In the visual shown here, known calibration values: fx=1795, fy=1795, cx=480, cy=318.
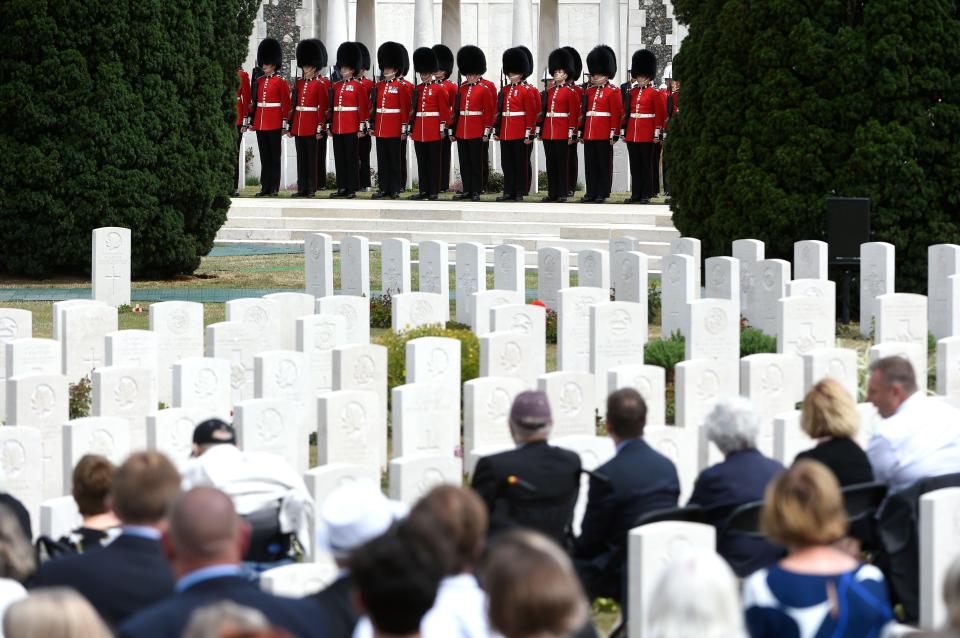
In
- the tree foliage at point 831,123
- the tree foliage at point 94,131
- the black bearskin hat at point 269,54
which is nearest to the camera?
the tree foliage at point 831,123

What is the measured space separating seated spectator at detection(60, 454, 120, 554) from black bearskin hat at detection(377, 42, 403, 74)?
1784cm

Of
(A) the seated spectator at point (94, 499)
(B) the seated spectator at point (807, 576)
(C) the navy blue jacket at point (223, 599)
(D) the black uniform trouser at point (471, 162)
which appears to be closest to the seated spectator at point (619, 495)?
(B) the seated spectator at point (807, 576)

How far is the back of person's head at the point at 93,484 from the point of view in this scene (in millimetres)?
5223

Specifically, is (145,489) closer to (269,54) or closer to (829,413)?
(829,413)

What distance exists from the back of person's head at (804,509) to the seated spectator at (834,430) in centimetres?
153

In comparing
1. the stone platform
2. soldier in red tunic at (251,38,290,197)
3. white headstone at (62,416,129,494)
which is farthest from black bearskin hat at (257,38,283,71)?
white headstone at (62,416,129,494)

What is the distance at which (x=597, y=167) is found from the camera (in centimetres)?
2150

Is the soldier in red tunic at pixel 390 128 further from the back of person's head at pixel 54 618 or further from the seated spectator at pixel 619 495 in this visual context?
the back of person's head at pixel 54 618

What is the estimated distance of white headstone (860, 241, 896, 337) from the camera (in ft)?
40.4

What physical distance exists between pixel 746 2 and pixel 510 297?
12.9ft

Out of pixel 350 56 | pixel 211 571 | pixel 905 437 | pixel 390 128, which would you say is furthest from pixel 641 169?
pixel 211 571

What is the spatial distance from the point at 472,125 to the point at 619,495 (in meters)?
16.0

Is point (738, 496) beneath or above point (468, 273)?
beneath

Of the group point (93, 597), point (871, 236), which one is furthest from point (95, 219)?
point (93, 597)
